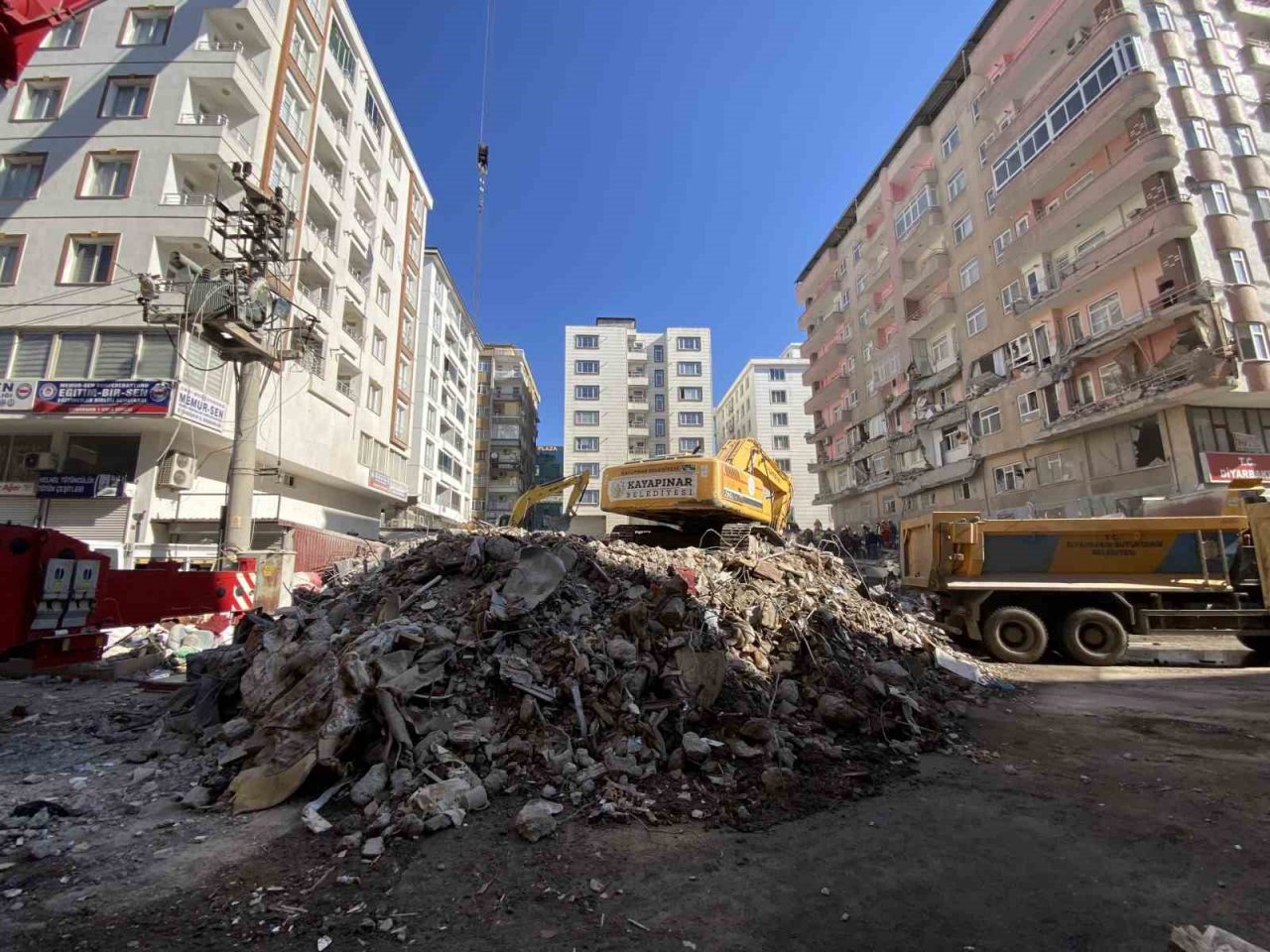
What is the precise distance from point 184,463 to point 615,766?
19.5m

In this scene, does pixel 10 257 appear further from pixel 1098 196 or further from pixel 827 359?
pixel 827 359

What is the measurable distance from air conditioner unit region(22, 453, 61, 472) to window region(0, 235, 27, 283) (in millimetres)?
5608

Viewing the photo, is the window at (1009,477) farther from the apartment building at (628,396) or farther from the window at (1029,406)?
the apartment building at (628,396)

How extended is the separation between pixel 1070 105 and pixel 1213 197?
608 cm

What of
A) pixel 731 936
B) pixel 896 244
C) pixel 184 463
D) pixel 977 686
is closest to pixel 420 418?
pixel 184 463

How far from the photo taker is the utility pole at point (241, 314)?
537 inches

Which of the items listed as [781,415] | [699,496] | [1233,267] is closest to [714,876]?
[699,496]

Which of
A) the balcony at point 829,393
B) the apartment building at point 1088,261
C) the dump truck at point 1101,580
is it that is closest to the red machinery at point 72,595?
the dump truck at point 1101,580

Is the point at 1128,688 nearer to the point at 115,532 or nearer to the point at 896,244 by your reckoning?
the point at 115,532

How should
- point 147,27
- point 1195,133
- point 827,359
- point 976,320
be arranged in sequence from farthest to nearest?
point 827,359
point 976,320
point 147,27
point 1195,133

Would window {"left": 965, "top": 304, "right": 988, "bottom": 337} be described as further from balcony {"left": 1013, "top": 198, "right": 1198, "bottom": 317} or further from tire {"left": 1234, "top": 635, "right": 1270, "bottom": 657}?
tire {"left": 1234, "top": 635, "right": 1270, "bottom": 657}

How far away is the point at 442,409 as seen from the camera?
45125mm

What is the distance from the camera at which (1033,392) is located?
23469 mm

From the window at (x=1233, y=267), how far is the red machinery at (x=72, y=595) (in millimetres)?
27413
